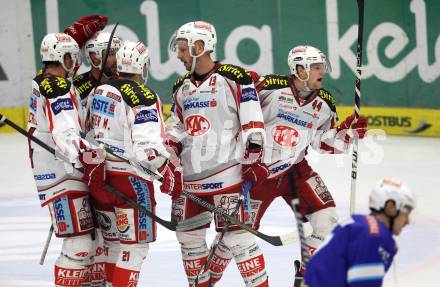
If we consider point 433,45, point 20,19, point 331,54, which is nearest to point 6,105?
point 20,19

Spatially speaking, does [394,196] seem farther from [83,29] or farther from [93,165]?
[83,29]

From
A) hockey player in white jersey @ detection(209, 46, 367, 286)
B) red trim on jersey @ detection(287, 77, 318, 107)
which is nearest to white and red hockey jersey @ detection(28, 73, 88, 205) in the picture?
hockey player in white jersey @ detection(209, 46, 367, 286)

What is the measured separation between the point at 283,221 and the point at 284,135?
8.07ft

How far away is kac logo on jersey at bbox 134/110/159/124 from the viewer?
6.56 meters

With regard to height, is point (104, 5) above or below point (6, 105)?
above

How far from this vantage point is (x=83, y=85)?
7129 millimetres

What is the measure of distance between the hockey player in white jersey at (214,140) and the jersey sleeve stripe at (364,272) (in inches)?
83.4

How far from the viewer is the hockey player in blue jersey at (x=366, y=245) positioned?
466cm

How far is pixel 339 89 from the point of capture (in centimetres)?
1353

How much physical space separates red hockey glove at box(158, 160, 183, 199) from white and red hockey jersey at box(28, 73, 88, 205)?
49cm

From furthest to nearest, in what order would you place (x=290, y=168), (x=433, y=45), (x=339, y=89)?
(x=339, y=89), (x=433, y=45), (x=290, y=168)

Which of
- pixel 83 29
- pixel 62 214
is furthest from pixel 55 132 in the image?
pixel 83 29

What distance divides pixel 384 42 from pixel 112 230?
22.2 feet

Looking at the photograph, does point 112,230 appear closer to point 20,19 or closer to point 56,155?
point 56,155
